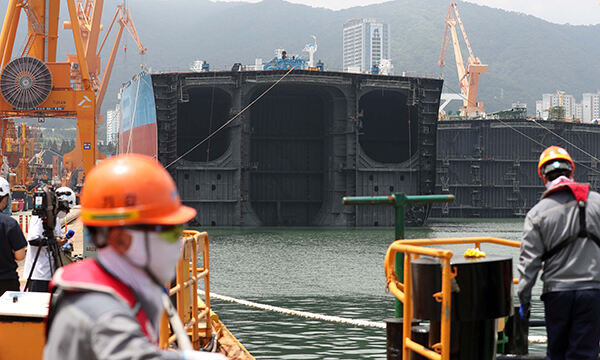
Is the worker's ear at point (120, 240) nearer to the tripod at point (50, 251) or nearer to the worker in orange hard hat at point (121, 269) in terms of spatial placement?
the worker in orange hard hat at point (121, 269)

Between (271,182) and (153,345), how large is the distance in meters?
53.4

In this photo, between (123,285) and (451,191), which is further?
(451,191)

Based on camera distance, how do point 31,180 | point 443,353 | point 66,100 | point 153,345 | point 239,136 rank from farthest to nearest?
point 31,180
point 239,136
point 66,100
point 443,353
point 153,345

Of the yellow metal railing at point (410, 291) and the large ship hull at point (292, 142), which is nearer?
the yellow metal railing at point (410, 291)

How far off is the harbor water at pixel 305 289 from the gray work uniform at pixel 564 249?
0.77 metres

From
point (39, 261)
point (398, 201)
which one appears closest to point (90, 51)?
point (39, 261)

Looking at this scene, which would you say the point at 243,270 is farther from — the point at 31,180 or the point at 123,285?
the point at 31,180

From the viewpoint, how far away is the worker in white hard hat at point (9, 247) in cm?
749

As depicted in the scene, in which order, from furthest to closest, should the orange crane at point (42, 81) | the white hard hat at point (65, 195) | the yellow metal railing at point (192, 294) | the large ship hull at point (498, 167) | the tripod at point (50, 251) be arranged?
the large ship hull at point (498, 167) < the orange crane at point (42, 81) < the white hard hat at point (65, 195) < the tripod at point (50, 251) < the yellow metal railing at point (192, 294)

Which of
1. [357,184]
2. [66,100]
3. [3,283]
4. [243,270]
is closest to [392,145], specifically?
[357,184]

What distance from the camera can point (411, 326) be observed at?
6.12 meters

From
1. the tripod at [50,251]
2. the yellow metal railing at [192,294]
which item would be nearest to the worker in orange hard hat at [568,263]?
the yellow metal railing at [192,294]

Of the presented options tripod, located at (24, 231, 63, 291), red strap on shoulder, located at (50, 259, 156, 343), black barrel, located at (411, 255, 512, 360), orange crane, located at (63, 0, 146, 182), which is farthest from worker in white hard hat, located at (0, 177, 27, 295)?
orange crane, located at (63, 0, 146, 182)

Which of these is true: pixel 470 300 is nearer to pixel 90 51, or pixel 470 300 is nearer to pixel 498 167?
pixel 498 167
